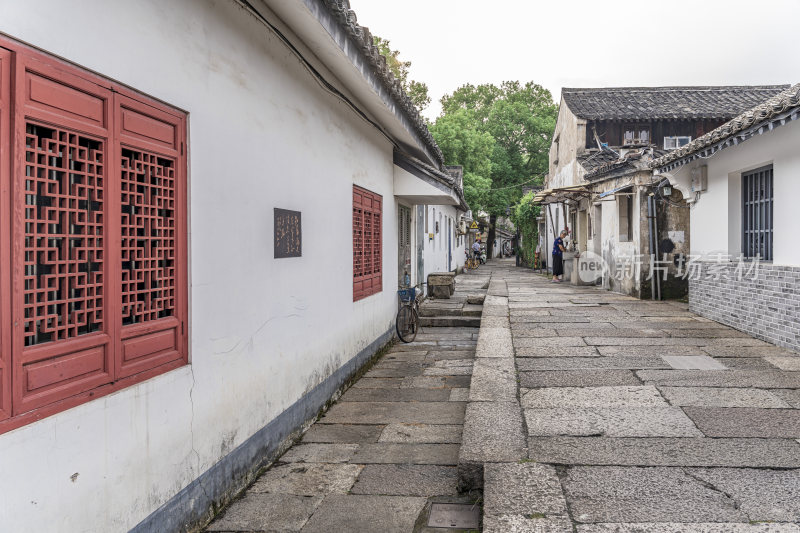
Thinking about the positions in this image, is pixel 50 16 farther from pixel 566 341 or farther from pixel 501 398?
pixel 566 341

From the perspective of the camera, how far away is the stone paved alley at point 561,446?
321 centimetres

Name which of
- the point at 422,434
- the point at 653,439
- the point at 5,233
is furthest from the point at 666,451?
the point at 5,233

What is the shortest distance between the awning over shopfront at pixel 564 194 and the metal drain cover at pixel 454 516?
1369cm

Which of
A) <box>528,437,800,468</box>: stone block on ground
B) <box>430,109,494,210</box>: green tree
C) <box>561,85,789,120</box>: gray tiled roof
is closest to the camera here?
<box>528,437,800,468</box>: stone block on ground

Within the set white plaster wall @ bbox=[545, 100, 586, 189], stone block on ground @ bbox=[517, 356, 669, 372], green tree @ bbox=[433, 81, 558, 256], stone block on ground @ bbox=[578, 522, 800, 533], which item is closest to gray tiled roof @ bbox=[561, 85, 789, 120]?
white plaster wall @ bbox=[545, 100, 586, 189]

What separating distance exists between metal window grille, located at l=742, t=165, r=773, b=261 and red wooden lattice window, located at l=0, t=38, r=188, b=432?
7.85 metres

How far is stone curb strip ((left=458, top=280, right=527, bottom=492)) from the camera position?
3874mm

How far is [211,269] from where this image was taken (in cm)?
366

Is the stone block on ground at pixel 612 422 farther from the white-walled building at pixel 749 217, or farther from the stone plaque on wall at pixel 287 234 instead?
the white-walled building at pixel 749 217

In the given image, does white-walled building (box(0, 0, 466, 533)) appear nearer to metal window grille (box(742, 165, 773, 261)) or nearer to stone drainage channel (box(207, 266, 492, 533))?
stone drainage channel (box(207, 266, 492, 533))

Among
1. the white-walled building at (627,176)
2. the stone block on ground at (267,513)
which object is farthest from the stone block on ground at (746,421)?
the white-walled building at (627,176)

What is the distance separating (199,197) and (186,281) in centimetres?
49

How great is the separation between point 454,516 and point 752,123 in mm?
5842

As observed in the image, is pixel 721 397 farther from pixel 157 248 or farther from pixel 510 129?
pixel 510 129
